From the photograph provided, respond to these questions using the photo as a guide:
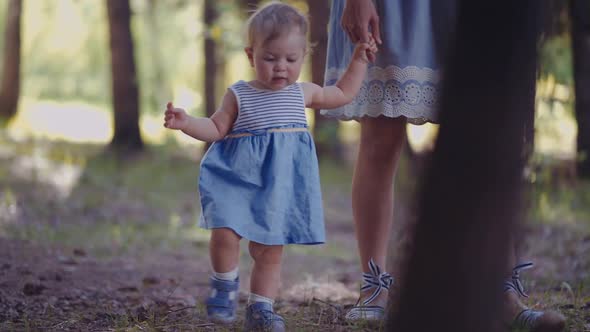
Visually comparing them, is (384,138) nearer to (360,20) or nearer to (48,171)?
(360,20)

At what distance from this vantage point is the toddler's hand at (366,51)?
2734 millimetres

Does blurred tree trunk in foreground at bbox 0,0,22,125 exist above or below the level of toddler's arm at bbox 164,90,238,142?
above

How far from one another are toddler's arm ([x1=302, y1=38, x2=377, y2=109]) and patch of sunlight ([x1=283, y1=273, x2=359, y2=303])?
1192 mm

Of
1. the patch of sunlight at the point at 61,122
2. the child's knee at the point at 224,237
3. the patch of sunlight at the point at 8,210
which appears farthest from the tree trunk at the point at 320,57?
the child's knee at the point at 224,237

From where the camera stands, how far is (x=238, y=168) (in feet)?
8.55

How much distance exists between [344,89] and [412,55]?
31cm

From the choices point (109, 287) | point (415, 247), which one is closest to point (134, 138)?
point (109, 287)

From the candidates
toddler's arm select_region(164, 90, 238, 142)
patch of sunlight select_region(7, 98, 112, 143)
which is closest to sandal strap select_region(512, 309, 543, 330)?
toddler's arm select_region(164, 90, 238, 142)

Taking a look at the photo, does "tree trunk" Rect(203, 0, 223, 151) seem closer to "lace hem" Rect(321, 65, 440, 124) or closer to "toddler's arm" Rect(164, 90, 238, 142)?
"lace hem" Rect(321, 65, 440, 124)

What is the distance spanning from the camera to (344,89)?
9.23ft

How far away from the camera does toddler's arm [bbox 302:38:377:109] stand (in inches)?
109

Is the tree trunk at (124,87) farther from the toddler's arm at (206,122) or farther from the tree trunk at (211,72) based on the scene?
the toddler's arm at (206,122)

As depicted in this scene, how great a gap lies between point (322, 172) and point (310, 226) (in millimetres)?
7768

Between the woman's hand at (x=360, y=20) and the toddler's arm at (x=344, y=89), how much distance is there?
0.17ft
